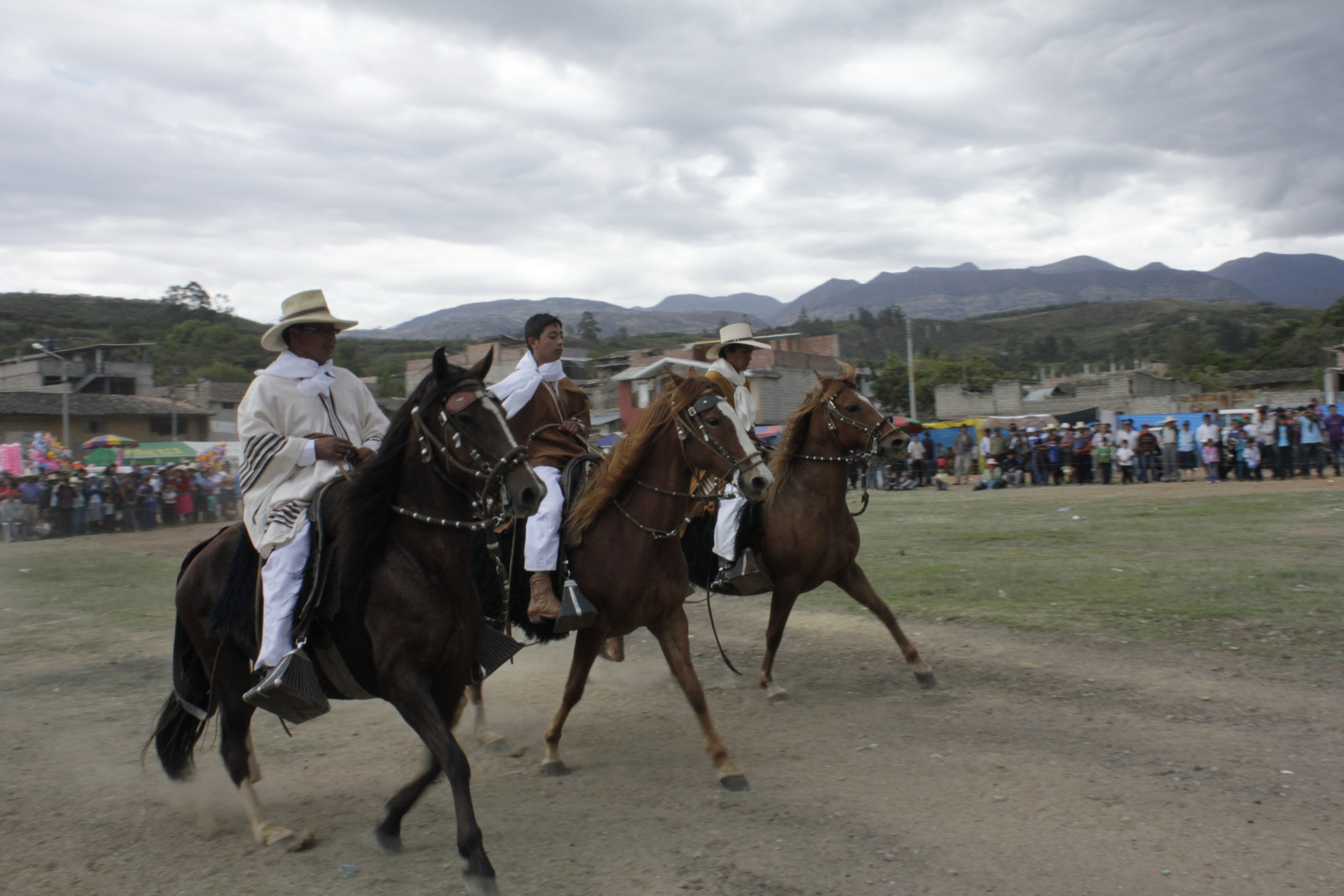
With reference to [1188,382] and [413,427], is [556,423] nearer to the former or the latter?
[413,427]

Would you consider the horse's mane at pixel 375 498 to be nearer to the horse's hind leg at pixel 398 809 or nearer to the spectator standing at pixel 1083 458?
the horse's hind leg at pixel 398 809

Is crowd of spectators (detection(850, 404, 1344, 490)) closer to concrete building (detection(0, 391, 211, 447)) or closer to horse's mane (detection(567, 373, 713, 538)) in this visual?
horse's mane (detection(567, 373, 713, 538))

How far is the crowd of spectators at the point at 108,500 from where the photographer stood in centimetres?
2428

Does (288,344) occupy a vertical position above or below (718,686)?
above

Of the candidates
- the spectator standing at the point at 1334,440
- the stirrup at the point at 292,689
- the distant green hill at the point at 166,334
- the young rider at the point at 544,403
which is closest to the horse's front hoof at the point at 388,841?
the stirrup at the point at 292,689

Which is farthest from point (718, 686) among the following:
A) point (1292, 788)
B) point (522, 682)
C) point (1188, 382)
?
point (1188, 382)

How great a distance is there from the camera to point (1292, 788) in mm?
4625

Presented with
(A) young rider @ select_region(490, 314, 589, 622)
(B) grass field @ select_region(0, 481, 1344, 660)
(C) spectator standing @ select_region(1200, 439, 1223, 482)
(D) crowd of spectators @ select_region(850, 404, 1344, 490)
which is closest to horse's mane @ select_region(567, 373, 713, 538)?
(A) young rider @ select_region(490, 314, 589, 622)

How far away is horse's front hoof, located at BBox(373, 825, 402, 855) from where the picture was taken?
445 centimetres

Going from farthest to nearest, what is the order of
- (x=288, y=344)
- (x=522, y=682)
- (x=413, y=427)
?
1. (x=522, y=682)
2. (x=288, y=344)
3. (x=413, y=427)

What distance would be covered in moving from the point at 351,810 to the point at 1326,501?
18.0 metres

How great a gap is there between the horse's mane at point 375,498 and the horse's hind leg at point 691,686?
195cm

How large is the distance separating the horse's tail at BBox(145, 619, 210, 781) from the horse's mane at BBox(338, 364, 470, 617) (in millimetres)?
1693

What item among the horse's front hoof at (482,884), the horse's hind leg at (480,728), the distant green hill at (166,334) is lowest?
the horse's hind leg at (480,728)
